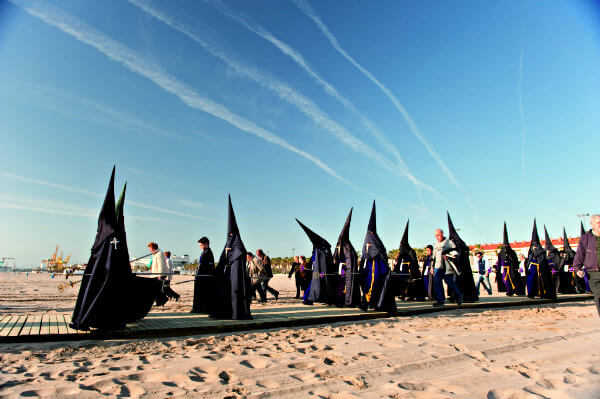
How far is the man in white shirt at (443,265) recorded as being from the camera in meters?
10.5

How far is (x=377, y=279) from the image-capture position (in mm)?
9367

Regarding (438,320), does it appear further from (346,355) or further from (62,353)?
(62,353)

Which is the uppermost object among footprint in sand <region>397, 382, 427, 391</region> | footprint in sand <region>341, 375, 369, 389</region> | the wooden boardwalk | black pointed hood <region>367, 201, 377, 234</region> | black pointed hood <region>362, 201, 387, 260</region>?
black pointed hood <region>367, 201, 377, 234</region>

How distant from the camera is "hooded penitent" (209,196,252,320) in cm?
774

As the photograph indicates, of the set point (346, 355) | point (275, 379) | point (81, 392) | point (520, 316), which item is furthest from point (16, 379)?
point (520, 316)

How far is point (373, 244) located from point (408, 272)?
3.86 m

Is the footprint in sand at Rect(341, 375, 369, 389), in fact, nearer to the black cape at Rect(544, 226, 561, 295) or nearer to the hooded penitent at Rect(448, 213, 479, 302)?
the hooded penitent at Rect(448, 213, 479, 302)

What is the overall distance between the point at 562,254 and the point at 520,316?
10693 millimetres

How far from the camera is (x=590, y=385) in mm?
3564

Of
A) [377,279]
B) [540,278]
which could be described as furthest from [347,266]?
[540,278]

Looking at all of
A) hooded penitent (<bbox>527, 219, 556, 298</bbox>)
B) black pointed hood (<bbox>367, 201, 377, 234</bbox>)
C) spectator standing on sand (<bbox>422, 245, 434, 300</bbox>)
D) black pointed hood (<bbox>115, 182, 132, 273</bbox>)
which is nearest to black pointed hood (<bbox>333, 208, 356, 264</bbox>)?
black pointed hood (<bbox>367, 201, 377, 234</bbox>)

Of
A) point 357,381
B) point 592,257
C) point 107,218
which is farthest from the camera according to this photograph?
point 107,218

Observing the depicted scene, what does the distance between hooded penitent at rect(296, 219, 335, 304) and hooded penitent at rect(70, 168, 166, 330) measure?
5420mm

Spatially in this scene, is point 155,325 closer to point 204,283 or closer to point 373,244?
point 204,283
